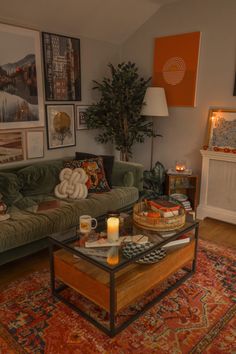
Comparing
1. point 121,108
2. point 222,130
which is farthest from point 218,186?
point 121,108

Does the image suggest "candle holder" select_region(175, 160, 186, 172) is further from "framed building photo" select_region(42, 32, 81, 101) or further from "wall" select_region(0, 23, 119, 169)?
"framed building photo" select_region(42, 32, 81, 101)

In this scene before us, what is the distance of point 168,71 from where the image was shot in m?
3.85

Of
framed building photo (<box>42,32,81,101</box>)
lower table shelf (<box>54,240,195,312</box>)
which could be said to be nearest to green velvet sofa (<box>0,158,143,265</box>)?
lower table shelf (<box>54,240,195,312</box>)

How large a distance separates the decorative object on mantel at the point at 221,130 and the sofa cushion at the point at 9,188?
218cm

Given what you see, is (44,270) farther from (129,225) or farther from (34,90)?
(34,90)

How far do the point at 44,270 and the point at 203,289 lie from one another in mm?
1287

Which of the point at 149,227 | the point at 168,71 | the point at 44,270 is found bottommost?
the point at 44,270

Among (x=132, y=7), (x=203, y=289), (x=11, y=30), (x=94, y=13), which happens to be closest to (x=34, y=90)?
(x=11, y=30)

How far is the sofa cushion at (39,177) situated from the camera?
10.1 ft

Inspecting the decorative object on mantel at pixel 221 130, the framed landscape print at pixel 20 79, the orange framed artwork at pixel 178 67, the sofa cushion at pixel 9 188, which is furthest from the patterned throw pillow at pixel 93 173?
the orange framed artwork at pixel 178 67

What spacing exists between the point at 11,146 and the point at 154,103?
5.82 ft

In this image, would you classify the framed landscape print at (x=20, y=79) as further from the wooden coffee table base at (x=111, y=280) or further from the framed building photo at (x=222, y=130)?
the framed building photo at (x=222, y=130)

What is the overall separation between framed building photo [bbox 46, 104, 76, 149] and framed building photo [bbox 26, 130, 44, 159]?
0.12 meters

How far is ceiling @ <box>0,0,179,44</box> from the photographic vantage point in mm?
3033
